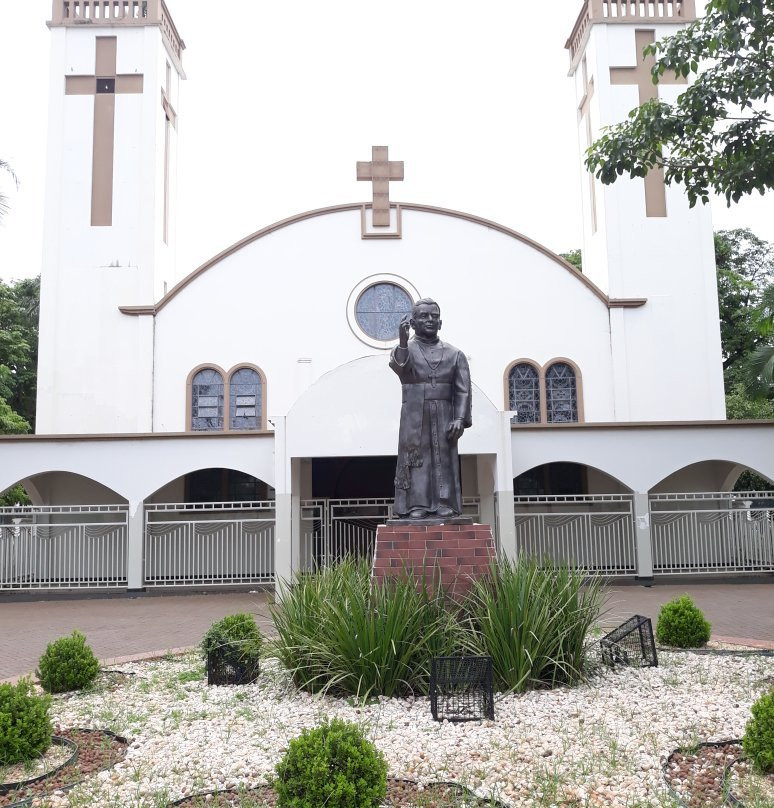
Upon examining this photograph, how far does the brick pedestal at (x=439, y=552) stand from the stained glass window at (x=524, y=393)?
12261mm

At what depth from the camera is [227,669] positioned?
7.62 meters

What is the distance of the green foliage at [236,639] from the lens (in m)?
7.68

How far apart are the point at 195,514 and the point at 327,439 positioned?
4.86 metres

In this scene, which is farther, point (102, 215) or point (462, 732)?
point (102, 215)

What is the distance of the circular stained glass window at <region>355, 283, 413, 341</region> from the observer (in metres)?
20.4

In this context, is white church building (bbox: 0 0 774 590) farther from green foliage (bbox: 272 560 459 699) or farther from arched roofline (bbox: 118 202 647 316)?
green foliage (bbox: 272 560 459 699)

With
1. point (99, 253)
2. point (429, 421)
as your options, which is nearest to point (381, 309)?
point (99, 253)

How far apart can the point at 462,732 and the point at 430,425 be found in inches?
133

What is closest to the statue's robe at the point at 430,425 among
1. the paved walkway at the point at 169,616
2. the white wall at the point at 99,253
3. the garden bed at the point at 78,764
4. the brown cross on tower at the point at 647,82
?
the paved walkway at the point at 169,616

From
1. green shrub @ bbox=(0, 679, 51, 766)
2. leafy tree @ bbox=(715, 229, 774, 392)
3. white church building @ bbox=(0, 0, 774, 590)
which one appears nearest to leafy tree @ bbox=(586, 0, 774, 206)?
white church building @ bbox=(0, 0, 774, 590)

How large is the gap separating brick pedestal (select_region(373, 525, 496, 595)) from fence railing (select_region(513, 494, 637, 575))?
10.0m

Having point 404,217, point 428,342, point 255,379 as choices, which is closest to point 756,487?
point 404,217

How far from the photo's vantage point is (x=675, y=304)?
69.3 feet

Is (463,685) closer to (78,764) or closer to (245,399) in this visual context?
(78,764)
